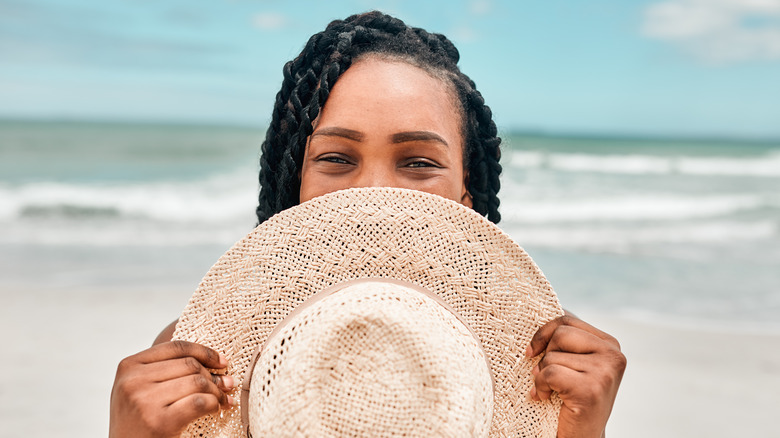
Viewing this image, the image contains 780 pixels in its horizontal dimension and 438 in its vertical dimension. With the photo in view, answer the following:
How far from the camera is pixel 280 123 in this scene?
6.21 ft

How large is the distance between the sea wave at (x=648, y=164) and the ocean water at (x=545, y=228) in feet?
0.55

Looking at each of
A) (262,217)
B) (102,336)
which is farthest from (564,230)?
(262,217)

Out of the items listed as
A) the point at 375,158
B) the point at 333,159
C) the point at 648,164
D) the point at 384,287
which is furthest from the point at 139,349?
the point at 648,164

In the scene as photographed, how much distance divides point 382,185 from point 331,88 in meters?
0.33

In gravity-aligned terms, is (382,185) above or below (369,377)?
above

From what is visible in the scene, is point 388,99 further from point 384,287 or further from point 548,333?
point 548,333

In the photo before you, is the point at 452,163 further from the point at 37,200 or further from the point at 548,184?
the point at 548,184

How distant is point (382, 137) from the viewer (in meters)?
1.56

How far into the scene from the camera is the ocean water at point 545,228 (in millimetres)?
5477

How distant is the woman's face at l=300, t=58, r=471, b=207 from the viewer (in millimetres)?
1564

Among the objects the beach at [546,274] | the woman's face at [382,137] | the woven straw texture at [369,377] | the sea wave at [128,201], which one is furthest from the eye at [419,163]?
the sea wave at [128,201]

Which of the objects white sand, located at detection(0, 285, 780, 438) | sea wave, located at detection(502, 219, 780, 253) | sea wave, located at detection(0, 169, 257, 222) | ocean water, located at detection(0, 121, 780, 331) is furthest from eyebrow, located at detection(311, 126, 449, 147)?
sea wave, located at detection(0, 169, 257, 222)

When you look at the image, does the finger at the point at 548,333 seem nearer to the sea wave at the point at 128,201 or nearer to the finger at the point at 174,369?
the finger at the point at 174,369

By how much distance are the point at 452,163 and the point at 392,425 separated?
2.63 ft
